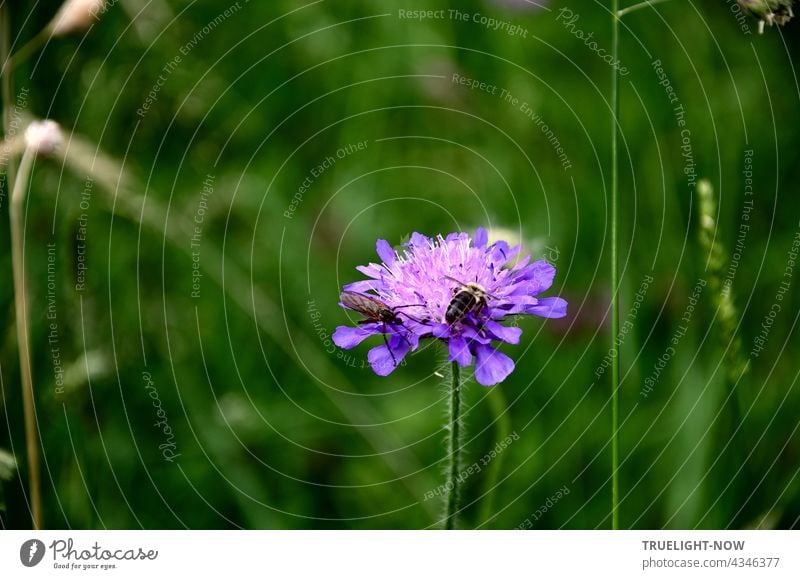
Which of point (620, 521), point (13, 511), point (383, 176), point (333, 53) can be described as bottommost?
point (620, 521)

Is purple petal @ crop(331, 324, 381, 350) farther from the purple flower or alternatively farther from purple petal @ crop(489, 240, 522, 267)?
purple petal @ crop(489, 240, 522, 267)

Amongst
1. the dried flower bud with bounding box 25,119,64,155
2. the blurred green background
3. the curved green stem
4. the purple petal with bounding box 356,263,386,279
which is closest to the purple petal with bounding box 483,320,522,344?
the purple petal with bounding box 356,263,386,279

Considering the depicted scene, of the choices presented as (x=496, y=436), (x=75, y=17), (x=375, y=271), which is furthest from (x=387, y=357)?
(x=75, y=17)

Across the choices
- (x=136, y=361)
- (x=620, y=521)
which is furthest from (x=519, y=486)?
(x=136, y=361)

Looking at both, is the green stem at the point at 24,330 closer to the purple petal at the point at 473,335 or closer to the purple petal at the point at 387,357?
the purple petal at the point at 387,357

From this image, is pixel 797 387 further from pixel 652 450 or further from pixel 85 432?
pixel 85 432
